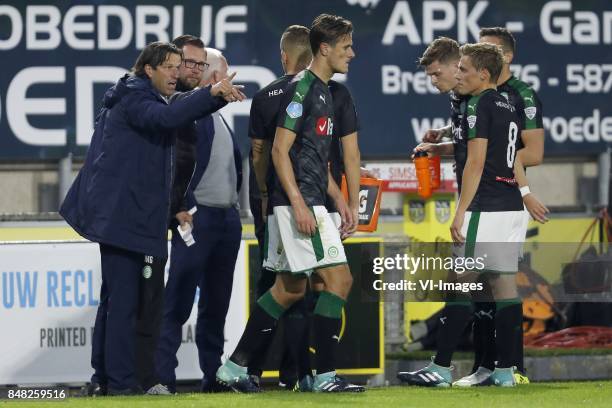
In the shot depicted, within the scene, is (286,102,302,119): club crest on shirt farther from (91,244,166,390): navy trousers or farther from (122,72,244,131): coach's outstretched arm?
(91,244,166,390): navy trousers

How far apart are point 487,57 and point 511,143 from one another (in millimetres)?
502

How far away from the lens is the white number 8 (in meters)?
8.77

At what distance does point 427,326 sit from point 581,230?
2.40m

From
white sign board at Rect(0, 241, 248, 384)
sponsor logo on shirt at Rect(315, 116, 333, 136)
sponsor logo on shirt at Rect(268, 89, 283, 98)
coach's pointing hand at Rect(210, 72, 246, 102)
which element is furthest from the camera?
white sign board at Rect(0, 241, 248, 384)

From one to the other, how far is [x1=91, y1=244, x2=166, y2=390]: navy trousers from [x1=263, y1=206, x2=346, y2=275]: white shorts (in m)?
0.73

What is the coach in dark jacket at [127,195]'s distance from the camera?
8.13 m

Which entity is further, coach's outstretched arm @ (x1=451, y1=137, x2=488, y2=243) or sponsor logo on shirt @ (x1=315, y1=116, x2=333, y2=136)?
coach's outstretched arm @ (x1=451, y1=137, x2=488, y2=243)

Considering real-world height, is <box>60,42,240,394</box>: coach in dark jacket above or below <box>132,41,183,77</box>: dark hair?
below

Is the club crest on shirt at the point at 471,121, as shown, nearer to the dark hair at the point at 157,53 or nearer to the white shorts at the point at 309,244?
the white shorts at the point at 309,244

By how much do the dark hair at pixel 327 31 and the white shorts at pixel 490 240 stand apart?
1298mm

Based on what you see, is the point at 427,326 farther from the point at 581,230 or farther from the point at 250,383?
the point at 250,383

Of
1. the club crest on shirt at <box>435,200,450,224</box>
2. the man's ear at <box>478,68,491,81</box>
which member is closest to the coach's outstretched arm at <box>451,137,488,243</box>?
the man's ear at <box>478,68,491,81</box>

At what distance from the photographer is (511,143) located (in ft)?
28.8

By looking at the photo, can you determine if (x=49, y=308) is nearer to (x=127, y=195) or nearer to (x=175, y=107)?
(x=127, y=195)
